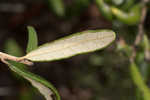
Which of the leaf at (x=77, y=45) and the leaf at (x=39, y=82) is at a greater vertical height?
the leaf at (x=77, y=45)

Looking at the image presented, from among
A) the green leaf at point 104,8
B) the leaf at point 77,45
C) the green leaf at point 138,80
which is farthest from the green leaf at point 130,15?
the leaf at point 77,45

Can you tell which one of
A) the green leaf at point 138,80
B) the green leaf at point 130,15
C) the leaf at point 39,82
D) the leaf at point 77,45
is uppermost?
the leaf at point 77,45

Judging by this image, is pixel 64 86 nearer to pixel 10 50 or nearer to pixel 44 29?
pixel 44 29

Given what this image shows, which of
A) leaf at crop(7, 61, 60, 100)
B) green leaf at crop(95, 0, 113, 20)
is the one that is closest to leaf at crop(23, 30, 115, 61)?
leaf at crop(7, 61, 60, 100)

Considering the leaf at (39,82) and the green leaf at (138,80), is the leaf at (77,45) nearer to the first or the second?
the leaf at (39,82)

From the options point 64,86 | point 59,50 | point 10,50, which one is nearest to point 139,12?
point 59,50

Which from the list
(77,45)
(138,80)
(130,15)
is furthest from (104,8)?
(77,45)
